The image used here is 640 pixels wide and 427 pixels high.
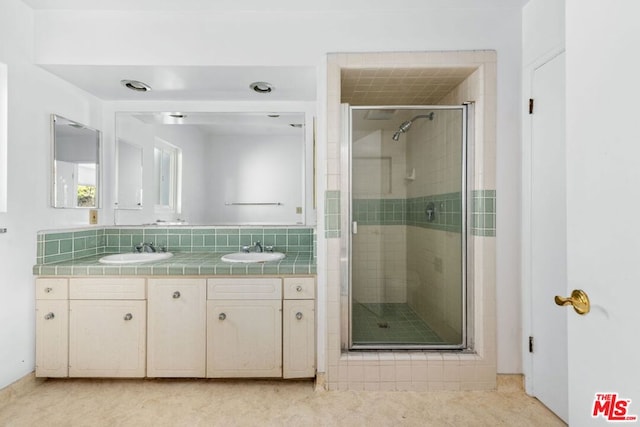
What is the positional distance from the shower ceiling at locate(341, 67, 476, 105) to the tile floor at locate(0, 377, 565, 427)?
200 centimetres

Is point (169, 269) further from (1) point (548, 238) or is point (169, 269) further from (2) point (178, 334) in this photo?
(1) point (548, 238)

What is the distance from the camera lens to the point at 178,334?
6.62ft

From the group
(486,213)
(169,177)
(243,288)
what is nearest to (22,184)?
(169,177)

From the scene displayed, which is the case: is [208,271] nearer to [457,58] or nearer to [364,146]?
[364,146]

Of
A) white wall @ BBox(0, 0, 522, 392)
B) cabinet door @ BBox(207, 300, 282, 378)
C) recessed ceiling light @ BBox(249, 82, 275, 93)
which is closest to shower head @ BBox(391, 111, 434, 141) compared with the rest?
white wall @ BBox(0, 0, 522, 392)

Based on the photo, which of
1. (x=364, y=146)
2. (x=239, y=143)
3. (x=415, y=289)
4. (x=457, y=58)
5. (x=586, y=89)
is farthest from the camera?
(x=239, y=143)

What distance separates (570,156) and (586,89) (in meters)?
0.17

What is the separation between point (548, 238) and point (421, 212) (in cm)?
76

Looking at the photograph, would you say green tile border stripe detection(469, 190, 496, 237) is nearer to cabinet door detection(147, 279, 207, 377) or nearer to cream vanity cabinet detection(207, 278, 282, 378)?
cream vanity cabinet detection(207, 278, 282, 378)

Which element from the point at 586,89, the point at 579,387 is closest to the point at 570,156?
the point at 586,89

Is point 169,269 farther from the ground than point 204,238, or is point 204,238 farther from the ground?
point 204,238

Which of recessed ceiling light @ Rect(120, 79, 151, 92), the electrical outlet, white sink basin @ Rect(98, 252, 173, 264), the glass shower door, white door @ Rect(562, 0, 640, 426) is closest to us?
white door @ Rect(562, 0, 640, 426)

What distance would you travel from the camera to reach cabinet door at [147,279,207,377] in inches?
79.3

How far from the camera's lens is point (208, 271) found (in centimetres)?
202
